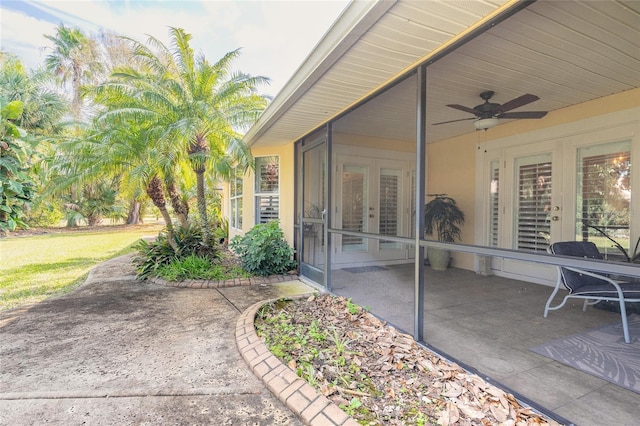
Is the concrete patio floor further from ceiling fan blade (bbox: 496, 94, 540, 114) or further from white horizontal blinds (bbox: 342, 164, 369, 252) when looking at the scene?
ceiling fan blade (bbox: 496, 94, 540, 114)

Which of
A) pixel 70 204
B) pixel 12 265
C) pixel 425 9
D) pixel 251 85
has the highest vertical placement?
pixel 251 85

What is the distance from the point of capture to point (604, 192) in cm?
407

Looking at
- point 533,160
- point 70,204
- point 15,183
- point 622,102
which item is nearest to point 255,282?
point 15,183

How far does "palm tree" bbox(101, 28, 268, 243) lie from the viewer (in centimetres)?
553

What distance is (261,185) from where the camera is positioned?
680 centimetres

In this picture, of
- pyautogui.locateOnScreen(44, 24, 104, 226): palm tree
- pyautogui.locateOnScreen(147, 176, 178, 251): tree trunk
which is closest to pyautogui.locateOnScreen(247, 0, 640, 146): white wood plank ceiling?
pyautogui.locateOnScreen(147, 176, 178, 251): tree trunk

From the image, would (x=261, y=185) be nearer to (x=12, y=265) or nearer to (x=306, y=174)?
(x=306, y=174)

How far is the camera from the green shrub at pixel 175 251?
5.69 metres

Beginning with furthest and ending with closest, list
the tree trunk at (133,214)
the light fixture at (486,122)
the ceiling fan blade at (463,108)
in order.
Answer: the tree trunk at (133,214), the light fixture at (486,122), the ceiling fan blade at (463,108)

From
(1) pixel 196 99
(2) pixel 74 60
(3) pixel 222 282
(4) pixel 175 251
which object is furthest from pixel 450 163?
(2) pixel 74 60

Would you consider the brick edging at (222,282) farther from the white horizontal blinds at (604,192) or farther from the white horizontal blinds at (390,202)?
the white horizontal blinds at (604,192)

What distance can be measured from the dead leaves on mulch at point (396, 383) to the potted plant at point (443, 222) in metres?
3.30

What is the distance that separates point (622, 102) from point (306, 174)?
4.46m

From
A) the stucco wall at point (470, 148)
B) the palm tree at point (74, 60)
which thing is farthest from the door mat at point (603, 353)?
the palm tree at point (74, 60)
